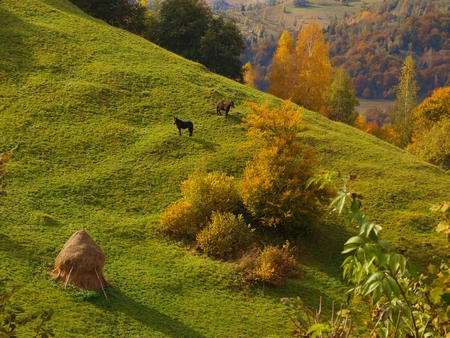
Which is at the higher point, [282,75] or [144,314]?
[282,75]

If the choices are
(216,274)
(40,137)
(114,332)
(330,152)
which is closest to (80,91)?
(40,137)

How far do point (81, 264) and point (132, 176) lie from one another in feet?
43.2

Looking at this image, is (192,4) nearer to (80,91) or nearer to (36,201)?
(80,91)

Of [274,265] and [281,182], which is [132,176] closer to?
[281,182]

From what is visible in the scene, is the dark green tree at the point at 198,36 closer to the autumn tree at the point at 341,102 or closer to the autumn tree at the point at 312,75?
the autumn tree at the point at 312,75

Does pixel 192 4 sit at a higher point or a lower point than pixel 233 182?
higher

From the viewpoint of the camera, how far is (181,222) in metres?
30.5

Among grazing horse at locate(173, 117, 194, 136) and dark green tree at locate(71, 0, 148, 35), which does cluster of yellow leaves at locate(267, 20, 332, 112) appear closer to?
dark green tree at locate(71, 0, 148, 35)

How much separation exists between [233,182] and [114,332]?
1500 centimetres

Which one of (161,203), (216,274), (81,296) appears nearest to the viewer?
(81,296)

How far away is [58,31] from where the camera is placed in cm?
5253

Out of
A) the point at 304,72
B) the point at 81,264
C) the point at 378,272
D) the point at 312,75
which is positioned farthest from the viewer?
the point at 312,75

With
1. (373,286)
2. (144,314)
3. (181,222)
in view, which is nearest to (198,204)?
(181,222)

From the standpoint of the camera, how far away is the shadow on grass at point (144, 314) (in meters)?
22.2
